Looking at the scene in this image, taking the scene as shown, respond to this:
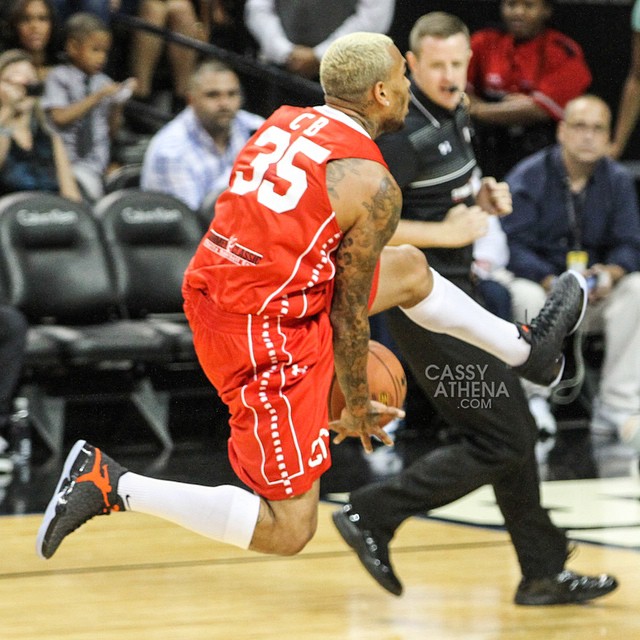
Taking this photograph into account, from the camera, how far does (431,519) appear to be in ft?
17.7

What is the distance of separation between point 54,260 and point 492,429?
3765 mm

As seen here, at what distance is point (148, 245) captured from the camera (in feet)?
24.8

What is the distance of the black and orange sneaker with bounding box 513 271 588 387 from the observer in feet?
13.5

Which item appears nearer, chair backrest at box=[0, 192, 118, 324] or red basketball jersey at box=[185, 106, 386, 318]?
red basketball jersey at box=[185, 106, 386, 318]

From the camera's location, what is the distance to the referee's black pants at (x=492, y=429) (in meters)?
4.08

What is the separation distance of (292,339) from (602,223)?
4.58 meters

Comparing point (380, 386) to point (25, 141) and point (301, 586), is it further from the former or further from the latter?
point (25, 141)

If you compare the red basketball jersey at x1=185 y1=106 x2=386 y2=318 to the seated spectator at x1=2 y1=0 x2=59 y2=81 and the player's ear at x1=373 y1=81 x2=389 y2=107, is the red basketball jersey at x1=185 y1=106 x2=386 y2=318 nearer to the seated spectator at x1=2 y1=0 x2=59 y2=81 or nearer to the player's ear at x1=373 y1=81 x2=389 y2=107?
the player's ear at x1=373 y1=81 x2=389 y2=107

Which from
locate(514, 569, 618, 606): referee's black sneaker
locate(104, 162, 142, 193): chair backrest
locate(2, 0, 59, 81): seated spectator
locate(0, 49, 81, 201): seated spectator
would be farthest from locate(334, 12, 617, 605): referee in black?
locate(2, 0, 59, 81): seated spectator

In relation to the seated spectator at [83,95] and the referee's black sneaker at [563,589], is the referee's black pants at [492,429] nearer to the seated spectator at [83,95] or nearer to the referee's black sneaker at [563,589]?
the referee's black sneaker at [563,589]

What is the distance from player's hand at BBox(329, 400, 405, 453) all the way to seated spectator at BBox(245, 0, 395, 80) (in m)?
5.45

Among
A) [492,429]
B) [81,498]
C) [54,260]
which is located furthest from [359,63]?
[54,260]

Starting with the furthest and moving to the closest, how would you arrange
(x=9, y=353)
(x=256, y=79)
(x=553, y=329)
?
(x=256, y=79) < (x=9, y=353) < (x=553, y=329)

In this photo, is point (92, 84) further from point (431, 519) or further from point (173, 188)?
point (431, 519)
